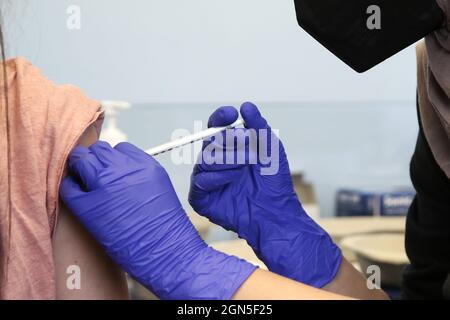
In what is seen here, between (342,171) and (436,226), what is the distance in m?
1.65

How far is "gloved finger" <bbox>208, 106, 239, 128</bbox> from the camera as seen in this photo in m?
1.01

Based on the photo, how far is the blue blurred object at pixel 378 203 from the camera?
8.53 feet

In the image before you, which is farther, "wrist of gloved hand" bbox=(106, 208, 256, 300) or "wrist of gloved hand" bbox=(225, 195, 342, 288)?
"wrist of gloved hand" bbox=(225, 195, 342, 288)

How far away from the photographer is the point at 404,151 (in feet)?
9.64

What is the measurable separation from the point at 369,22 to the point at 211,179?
415 millimetres

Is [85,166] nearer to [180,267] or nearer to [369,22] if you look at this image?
[180,267]

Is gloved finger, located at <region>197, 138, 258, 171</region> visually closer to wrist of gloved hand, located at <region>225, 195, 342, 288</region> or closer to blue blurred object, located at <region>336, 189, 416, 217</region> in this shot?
wrist of gloved hand, located at <region>225, 195, 342, 288</region>

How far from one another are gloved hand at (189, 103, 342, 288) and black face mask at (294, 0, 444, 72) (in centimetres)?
25

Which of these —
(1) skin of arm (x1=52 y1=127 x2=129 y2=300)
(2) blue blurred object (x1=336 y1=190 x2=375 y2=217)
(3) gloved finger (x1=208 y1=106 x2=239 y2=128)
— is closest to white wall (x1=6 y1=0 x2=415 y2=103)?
(2) blue blurred object (x1=336 y1=190 x2=375 y2=217)

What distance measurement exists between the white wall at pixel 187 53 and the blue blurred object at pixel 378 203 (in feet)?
1.67

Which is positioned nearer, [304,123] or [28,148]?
[28,148]

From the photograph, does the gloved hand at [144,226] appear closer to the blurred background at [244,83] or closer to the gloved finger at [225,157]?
the gloved finger at [225,157]

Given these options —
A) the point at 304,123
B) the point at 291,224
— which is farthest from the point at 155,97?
the point at 291,224

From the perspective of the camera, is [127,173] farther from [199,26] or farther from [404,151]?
[404,151]
